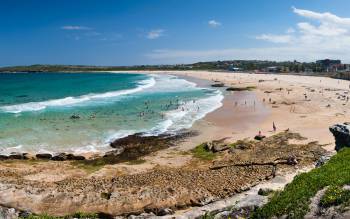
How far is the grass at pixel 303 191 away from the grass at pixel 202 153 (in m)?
14.7

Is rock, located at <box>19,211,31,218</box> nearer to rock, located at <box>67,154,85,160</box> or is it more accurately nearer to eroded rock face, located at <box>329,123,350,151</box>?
rock, located at <box>67,154,85,160</box>

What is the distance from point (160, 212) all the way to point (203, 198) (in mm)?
2563

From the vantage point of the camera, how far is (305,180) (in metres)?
13.7

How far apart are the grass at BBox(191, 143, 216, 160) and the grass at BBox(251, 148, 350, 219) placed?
14739mm

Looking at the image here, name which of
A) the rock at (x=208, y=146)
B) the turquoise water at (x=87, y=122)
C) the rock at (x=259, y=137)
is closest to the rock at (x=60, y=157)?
the turquoise water at (x=87, y=122)

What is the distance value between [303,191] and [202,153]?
17472mm

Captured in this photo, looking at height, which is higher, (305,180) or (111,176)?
(305,180)

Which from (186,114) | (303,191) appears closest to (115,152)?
(186,114)

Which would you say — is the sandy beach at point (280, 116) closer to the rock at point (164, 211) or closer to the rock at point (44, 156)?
the rock at point (44, 156)

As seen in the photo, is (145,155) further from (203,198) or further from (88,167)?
(203,198)

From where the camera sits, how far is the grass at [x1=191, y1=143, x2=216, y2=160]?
94.7ft

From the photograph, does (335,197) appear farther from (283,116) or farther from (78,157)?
(283,116)

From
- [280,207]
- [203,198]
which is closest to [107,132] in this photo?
[203,198]

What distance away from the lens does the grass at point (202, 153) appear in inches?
1136
